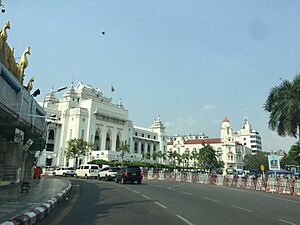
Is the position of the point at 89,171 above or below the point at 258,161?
below

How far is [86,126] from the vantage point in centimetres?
8688

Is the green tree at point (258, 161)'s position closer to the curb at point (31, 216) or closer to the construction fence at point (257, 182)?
the construction fence at point (257, 182)

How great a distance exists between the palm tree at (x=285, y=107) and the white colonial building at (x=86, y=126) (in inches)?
2108

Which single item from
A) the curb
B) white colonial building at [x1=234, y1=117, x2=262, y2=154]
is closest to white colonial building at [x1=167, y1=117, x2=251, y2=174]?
white colonial building at [x1=234, y1=117, x2=262, y2=154]

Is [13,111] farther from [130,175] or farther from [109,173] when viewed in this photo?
[109,173]

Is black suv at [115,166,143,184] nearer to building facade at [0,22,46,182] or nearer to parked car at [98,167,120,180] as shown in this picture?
parked car at [98,167,120,180]

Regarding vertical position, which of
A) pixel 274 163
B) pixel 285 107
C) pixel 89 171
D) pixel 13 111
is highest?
pixel 285 107

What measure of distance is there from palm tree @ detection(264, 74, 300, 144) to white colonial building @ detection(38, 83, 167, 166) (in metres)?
53.5

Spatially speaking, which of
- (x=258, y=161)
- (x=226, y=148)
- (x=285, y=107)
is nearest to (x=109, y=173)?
(x=285, y=107)

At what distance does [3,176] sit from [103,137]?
2856 inches

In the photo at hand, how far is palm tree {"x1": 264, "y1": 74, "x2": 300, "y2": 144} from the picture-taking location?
30.0 metres

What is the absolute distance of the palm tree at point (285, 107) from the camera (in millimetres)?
29953

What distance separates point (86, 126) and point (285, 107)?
2574 inches

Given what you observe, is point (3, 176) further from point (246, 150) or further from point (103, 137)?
point (246, 150)
